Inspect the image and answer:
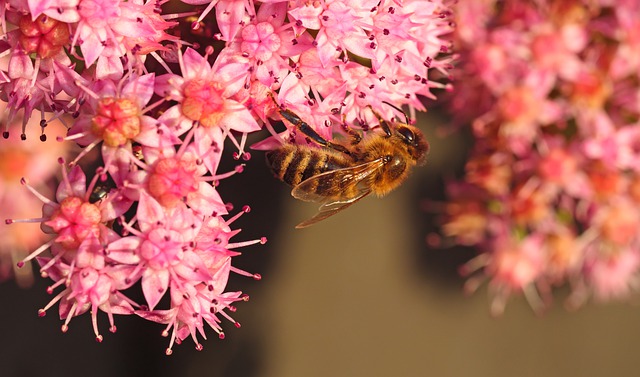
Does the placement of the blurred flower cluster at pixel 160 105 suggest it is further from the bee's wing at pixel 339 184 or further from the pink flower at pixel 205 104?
the bee's wing at pixel 339 184

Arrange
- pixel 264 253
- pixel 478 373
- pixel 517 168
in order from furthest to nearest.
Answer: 1. pixel 478 373
2. pixel 264 253
3. pixel 517 168

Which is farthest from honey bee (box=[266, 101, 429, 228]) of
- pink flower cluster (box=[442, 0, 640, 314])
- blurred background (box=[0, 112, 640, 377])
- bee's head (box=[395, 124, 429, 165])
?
blurred background (box=[0, 112, 640, 377])

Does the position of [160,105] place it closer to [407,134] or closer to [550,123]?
[407,134]

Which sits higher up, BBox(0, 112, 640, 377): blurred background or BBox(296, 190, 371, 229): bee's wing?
BBox(296, 190, 371, 229): bee's wing

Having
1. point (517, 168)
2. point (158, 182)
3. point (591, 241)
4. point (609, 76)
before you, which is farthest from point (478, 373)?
point (158, 182)

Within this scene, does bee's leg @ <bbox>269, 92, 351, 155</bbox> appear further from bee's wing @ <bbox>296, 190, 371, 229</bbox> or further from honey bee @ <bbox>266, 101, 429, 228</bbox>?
bee's wing @ <bbox>296, 190, 371, 229</bbox>

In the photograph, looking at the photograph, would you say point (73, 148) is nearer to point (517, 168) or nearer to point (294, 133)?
point (294, 133)
